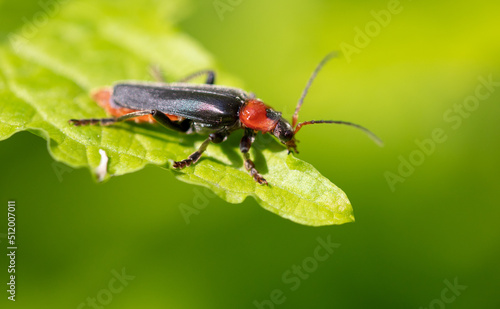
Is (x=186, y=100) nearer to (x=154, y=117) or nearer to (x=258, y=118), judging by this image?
(x=154, y=117)

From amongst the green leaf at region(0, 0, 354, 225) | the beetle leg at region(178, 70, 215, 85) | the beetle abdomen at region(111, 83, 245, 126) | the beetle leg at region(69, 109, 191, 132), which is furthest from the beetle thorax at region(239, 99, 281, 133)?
the beetle leg at region(178, 70, 215, 85)

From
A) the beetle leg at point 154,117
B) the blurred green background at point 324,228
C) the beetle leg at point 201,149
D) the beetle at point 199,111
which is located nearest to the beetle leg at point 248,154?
the beetle at point 199,111

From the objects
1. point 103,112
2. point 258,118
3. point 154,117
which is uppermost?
point 258,118

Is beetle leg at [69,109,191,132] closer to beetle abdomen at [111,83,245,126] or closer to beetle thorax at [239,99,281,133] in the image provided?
beetle abdomen at [111,83,245,126]

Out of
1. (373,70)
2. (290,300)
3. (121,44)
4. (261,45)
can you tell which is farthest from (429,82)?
(121,44)

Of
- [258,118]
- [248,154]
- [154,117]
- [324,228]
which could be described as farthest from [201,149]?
[324,228]

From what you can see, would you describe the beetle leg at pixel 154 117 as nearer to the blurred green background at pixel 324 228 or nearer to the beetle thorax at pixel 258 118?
the beetle thorax at pixel 258 118
